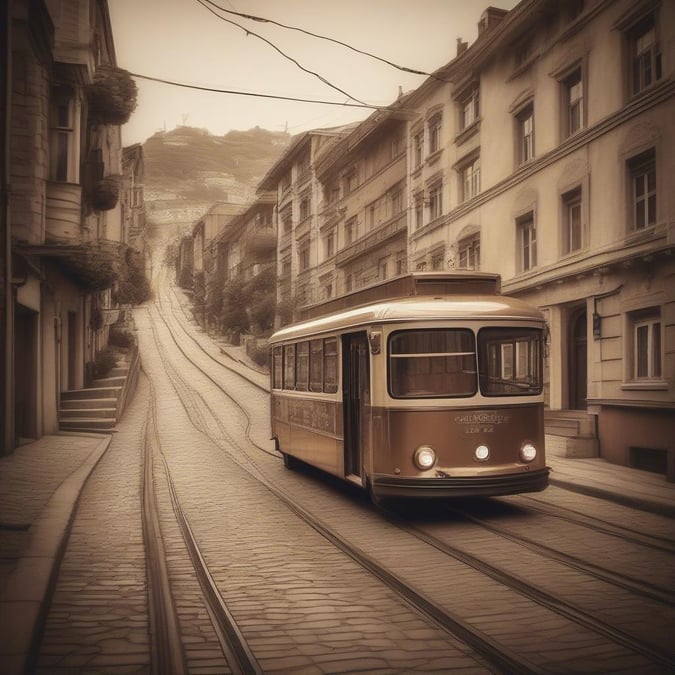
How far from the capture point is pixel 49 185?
19281 mm

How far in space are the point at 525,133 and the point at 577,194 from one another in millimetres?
3811

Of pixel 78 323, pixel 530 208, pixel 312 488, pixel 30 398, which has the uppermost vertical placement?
pixel 530 208

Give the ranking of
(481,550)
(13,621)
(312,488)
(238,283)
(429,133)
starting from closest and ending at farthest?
(13,621) < (481,550) < (312,488) < (429,133) < (238,283)

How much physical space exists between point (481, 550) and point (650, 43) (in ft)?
39.1

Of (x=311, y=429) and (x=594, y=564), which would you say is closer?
(x=594, y=564)

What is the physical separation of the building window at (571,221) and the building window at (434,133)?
32.4 ft

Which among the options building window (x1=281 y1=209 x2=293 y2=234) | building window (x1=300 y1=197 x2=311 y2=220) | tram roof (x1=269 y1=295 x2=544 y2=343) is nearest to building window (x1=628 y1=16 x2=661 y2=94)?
tram roof (x1=269 y1=295 x2=544 y2=343)

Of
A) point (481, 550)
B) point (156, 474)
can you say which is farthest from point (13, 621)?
point (156, 474)

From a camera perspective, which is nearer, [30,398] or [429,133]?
[30,398]

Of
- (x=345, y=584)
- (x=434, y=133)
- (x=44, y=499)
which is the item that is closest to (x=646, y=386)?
(x=345, y=584)

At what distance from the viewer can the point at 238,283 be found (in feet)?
175

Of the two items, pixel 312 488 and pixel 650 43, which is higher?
pixel 650 43

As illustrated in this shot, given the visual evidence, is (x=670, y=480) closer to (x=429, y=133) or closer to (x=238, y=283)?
(x=429, y=133)

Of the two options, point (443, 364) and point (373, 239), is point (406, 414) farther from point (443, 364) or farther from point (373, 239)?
point (373, 239)
